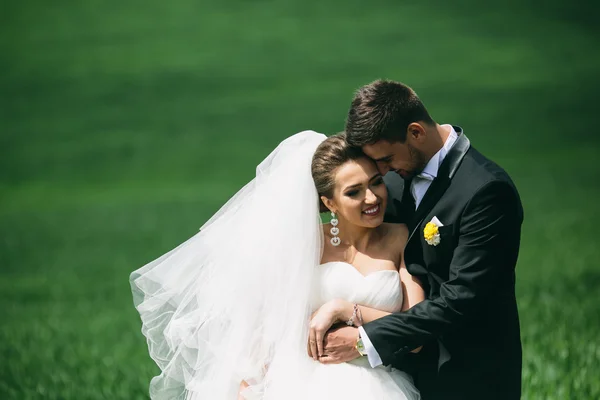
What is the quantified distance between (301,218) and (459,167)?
28.4 inches

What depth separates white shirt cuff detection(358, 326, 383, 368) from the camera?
14.3 feet

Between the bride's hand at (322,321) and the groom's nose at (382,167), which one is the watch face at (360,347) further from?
the groom's nose at (382,167)

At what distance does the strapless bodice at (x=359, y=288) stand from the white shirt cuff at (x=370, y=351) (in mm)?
180

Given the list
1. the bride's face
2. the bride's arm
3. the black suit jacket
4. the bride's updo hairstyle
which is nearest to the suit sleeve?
the black suit jacket

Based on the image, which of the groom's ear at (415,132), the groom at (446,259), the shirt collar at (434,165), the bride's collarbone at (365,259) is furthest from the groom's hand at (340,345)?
the groom's ear at (415,132)

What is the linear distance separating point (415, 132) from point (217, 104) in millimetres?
11428

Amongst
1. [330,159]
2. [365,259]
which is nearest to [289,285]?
[365,259]

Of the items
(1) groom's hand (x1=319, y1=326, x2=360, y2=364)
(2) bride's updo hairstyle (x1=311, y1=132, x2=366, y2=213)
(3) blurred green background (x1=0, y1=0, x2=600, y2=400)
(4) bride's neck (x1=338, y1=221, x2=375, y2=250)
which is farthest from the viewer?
(3) blurred green background (x1=0, y1=0, x2=600, y2=400)

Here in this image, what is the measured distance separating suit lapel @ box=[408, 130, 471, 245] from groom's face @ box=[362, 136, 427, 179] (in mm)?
88

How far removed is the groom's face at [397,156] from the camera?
4391 millimetres

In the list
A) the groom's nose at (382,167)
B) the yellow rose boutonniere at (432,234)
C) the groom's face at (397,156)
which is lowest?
the yellow rose boutonniere at (432,234)

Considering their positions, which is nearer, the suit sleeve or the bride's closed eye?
the suit sleeve

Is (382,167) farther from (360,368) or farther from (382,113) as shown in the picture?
(360,368)

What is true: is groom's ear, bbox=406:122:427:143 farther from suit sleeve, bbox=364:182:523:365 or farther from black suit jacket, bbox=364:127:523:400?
suit sleeve, bbox=364:182:523:365
